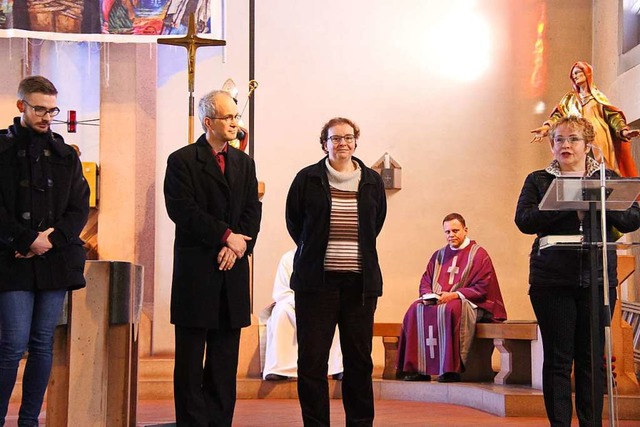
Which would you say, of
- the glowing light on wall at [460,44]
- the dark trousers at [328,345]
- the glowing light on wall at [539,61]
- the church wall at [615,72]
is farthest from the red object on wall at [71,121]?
the dark trousers at [328,345]

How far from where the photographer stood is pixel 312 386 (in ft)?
14.8

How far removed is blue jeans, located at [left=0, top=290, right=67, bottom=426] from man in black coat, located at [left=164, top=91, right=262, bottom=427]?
521 mm

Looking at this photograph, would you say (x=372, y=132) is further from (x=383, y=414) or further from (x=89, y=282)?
(x=89, y=282)

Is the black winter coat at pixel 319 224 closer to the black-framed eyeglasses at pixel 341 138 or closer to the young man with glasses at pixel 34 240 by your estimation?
the black-framed eyeglasses at pixel 341 138

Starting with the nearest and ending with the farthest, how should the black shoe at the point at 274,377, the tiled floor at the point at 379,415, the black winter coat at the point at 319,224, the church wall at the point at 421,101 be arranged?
1. the black winter coat at the point at 319,224
2. the tiled floor at the point at 379,415
3. the black shoe at the point at 274,377
4. the church wall at the point at 421,101

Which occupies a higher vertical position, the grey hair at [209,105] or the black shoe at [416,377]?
the grey hair at [209,105]

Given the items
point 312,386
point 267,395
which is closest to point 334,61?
point 267,395

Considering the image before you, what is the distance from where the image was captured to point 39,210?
4141mm

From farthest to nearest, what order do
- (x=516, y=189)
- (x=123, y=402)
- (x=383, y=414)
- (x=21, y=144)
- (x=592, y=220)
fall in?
1. (x=516, y=189)
2. (x=383, y=414)
3. (x=123, y=402)
4. (x=21, y=144)
5. (x=592, y=220)

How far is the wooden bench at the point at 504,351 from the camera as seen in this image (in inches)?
271

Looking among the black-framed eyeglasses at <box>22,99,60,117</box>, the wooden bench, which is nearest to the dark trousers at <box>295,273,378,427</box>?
the black-framed eyeglasses at <box>22,99,60,117</box>

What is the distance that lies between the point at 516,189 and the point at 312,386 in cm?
502

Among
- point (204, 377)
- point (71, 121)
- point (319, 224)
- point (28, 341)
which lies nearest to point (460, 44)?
point (71, 121)

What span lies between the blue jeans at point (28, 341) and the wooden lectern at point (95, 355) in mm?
256
